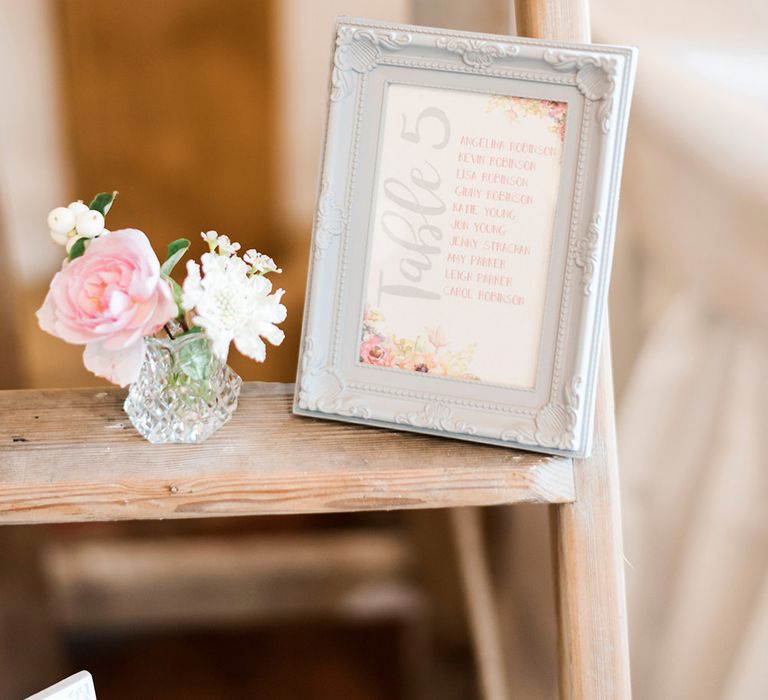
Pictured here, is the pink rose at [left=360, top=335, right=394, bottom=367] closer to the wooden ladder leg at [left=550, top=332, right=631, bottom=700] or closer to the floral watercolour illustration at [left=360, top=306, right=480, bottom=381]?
the floral watercolour illustration at [left=360, top=306, right=480, bottom=381]

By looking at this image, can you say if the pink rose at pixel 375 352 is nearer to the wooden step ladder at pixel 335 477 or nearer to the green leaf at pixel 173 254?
the wooden step ladder at pixel 335 477

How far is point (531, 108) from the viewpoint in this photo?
64 centimetres

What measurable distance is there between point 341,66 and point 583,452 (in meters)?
0.35

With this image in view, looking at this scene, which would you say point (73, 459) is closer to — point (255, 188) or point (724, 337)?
point (724, 337)

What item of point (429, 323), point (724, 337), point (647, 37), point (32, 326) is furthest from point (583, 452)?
point (32, 326)

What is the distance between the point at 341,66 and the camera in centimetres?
66

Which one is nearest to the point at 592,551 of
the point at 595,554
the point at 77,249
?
the point at 595,554

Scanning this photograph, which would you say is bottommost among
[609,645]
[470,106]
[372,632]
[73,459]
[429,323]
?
[372,632]

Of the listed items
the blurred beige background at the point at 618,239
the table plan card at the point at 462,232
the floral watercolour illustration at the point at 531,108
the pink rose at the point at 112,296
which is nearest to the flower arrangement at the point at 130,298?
the pink rose at the point at 112,296

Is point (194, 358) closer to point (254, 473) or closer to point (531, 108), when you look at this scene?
point (254, 473)

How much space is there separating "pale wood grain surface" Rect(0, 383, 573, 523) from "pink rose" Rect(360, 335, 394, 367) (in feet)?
0.19

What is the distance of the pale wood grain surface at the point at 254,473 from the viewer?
2.06ft

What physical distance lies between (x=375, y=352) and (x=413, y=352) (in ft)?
0.10

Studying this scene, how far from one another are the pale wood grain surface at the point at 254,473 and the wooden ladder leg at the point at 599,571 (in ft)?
0.09
